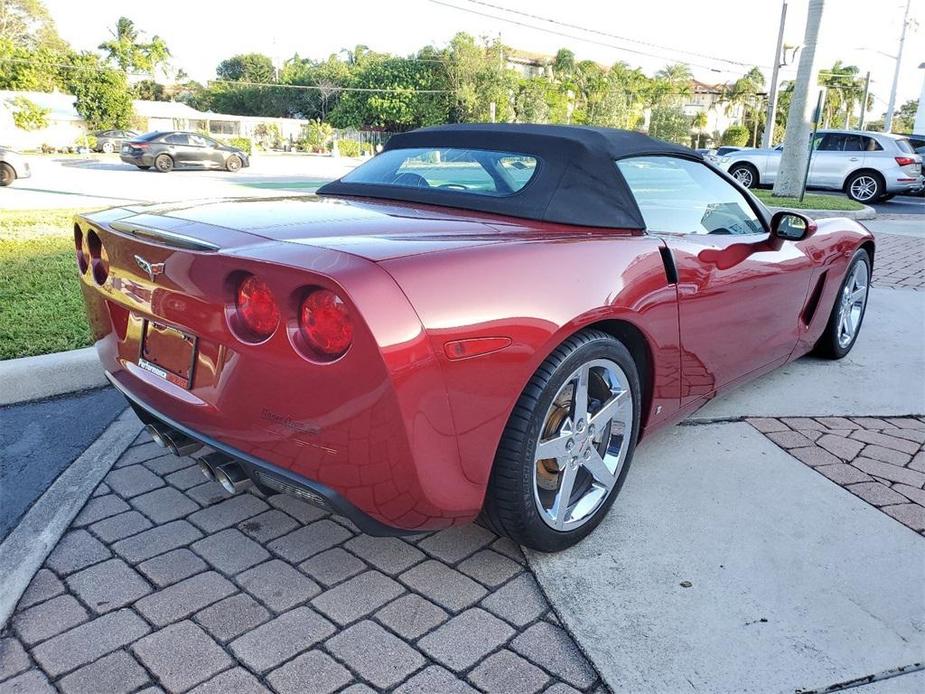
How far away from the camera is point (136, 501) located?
2717 millimetres

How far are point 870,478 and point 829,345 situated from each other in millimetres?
1662

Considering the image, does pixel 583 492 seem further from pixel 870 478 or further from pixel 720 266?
pixel 870 478

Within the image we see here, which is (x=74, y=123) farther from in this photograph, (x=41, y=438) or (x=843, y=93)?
(x=843, y=93)

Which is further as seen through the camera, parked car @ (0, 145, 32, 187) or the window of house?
parked car @ (0, 145, 32, 187)

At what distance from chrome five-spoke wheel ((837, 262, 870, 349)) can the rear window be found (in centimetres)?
261

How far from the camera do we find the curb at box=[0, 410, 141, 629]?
2.23 meters

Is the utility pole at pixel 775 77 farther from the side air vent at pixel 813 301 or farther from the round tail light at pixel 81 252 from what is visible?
the round tail light at pixel 81 252

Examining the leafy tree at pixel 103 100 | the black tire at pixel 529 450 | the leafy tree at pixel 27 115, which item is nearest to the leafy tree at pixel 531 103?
the leafy tree at pixel 103 100

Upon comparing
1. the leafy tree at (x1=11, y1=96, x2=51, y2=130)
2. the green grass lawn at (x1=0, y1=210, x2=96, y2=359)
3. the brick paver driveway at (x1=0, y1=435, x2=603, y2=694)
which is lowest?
the brick paver driveway at (x1=0, y1=435, x2=603, y2=694)

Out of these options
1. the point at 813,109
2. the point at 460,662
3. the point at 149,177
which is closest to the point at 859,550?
the point at 460,662

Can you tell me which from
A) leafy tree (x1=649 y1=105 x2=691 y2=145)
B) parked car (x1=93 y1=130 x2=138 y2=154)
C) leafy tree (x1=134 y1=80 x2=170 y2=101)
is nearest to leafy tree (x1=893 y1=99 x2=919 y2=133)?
leafy tree (x1=649 y1=105 x2=691 y2=145)

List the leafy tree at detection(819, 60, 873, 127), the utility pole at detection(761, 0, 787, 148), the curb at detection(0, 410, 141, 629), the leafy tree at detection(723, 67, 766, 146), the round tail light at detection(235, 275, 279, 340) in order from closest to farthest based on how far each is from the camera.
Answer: the round tail light at detection(235, 275, 279, 340)
the curb at detection(0, 410, 141, 629)
the utility pole at detection(761, 0, 787, 148)
the leafy tree at detection(819, 60, 873, 127)
the leafy tree at detection(723, 67, 766, 146)

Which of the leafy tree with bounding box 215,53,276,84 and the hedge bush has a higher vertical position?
the leafy tree with bounding box 215,53,276,84

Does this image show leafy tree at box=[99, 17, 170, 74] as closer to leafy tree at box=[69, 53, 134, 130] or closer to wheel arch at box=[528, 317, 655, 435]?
leafy tree at box=[69, 53, 134, 130]
